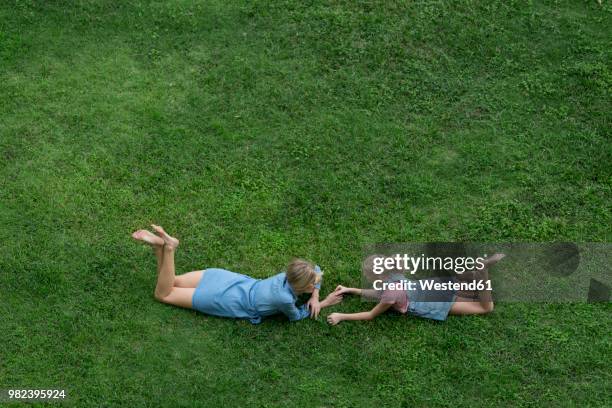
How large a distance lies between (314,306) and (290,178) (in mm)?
1473

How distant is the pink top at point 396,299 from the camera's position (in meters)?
7.00

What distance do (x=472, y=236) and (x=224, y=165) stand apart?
7.84 feet

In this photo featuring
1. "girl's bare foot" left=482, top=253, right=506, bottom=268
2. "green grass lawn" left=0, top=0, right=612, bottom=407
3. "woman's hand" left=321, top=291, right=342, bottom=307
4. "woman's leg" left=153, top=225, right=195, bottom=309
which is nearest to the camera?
"green grass lawn" left=0, top=0, right=612, bottom=407

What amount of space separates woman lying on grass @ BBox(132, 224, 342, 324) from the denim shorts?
0.61 meters

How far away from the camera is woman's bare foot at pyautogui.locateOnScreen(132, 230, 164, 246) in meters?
6.95

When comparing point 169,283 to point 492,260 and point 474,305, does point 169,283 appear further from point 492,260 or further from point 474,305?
point 492,260

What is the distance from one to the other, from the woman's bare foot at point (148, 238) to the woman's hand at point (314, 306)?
1.30 meters

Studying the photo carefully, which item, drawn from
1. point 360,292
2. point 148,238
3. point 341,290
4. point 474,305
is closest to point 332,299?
point 341,290

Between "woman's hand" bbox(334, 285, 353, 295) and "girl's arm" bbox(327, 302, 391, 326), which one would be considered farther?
"woman's hand" bbox(334, 285, 353, 295)

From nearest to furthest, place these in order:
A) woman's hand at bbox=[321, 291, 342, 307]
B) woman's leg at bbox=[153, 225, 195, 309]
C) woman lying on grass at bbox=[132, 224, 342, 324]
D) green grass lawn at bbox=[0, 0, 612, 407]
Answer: green grass lawn at bbox=[0, 0, 612, 407] → woman lying on grass at bbox=[132, 224, 342, 324] → woman's leg at bbox=[153, 225, 195, 309] → woman's hand at bbox=[321, 291, 342, 307]

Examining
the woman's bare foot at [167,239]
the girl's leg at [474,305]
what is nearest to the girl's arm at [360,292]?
the girl's leg at [474,305]

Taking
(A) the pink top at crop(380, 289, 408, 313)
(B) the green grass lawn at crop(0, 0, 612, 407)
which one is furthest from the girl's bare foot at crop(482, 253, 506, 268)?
(A) the pink top at crop(380, 289, 408, 313)

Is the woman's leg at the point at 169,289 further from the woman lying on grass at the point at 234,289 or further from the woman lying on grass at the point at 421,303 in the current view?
the woman lying on grass at the point at 421,303

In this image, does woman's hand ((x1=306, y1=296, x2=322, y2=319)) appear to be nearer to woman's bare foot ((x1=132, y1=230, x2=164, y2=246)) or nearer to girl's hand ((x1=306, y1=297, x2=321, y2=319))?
girl's hand ((x1=306, y1=297, x2=321, y2=319))
